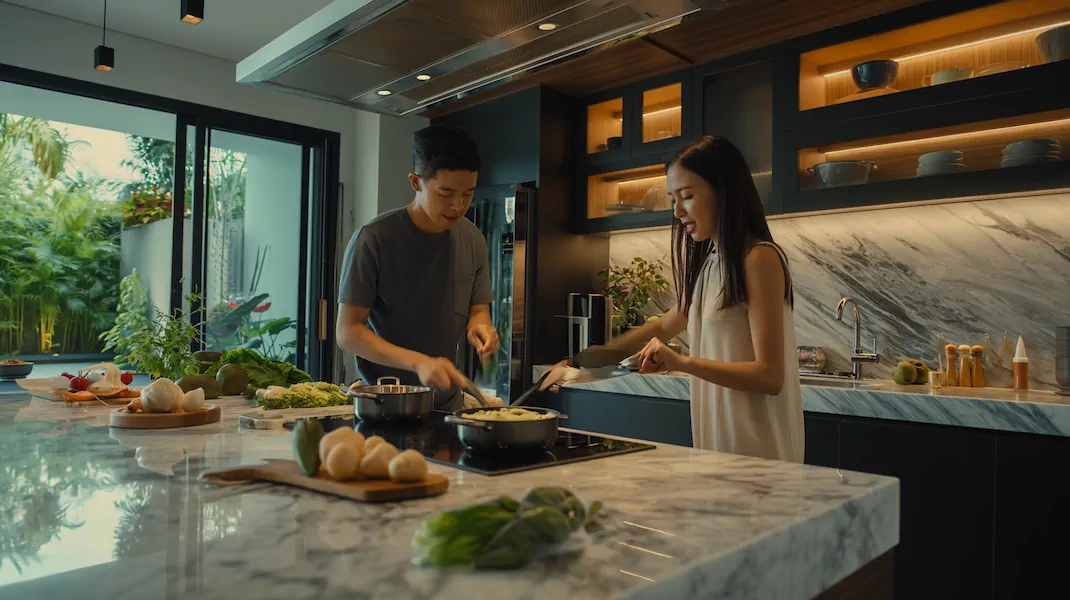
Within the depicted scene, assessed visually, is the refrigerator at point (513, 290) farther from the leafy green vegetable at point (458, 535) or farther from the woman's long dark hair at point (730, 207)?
the leafy green vegetable at point (458, 535)

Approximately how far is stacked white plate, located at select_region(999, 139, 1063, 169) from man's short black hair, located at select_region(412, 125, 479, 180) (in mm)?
1962

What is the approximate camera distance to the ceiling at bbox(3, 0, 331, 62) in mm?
3889

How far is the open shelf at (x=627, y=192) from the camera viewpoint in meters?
3.88

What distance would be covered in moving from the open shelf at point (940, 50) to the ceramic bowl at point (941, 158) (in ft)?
0.89

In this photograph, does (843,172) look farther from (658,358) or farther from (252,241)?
(252,241)

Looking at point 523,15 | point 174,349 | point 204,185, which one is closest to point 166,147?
point 204,185

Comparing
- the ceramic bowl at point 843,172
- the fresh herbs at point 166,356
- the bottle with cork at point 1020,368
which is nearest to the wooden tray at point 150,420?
the fresh herbs at point 166,356

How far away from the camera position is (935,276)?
3.14m

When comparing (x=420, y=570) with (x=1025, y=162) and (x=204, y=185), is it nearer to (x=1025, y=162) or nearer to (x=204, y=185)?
(x=1025, y=162)

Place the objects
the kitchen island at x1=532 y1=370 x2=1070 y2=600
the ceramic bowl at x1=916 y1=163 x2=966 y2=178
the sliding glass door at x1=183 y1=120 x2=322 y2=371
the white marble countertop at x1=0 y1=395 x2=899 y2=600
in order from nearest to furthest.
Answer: the white marble countertop at x1=0 y1=395 x2=899 y2=600 < the kitchen island at x1=532 y1=370 x2=1070 y2=600 < the ceramic bowl at x1=916 y1=163 x2=966 y2=178 < the sliding glass door at x1=183 y1=120 x2=322 y2=371

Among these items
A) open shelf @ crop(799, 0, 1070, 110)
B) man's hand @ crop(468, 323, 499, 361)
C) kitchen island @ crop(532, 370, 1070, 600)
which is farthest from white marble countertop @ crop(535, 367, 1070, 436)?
open shelf @ crop(799, 0, 1070, 110)

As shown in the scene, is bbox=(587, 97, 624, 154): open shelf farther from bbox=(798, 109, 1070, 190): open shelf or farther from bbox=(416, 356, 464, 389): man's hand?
bbox=(416, 356, 464, 389): man's hand

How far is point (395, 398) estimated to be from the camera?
158 cm

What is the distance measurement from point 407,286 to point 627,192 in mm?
2102
